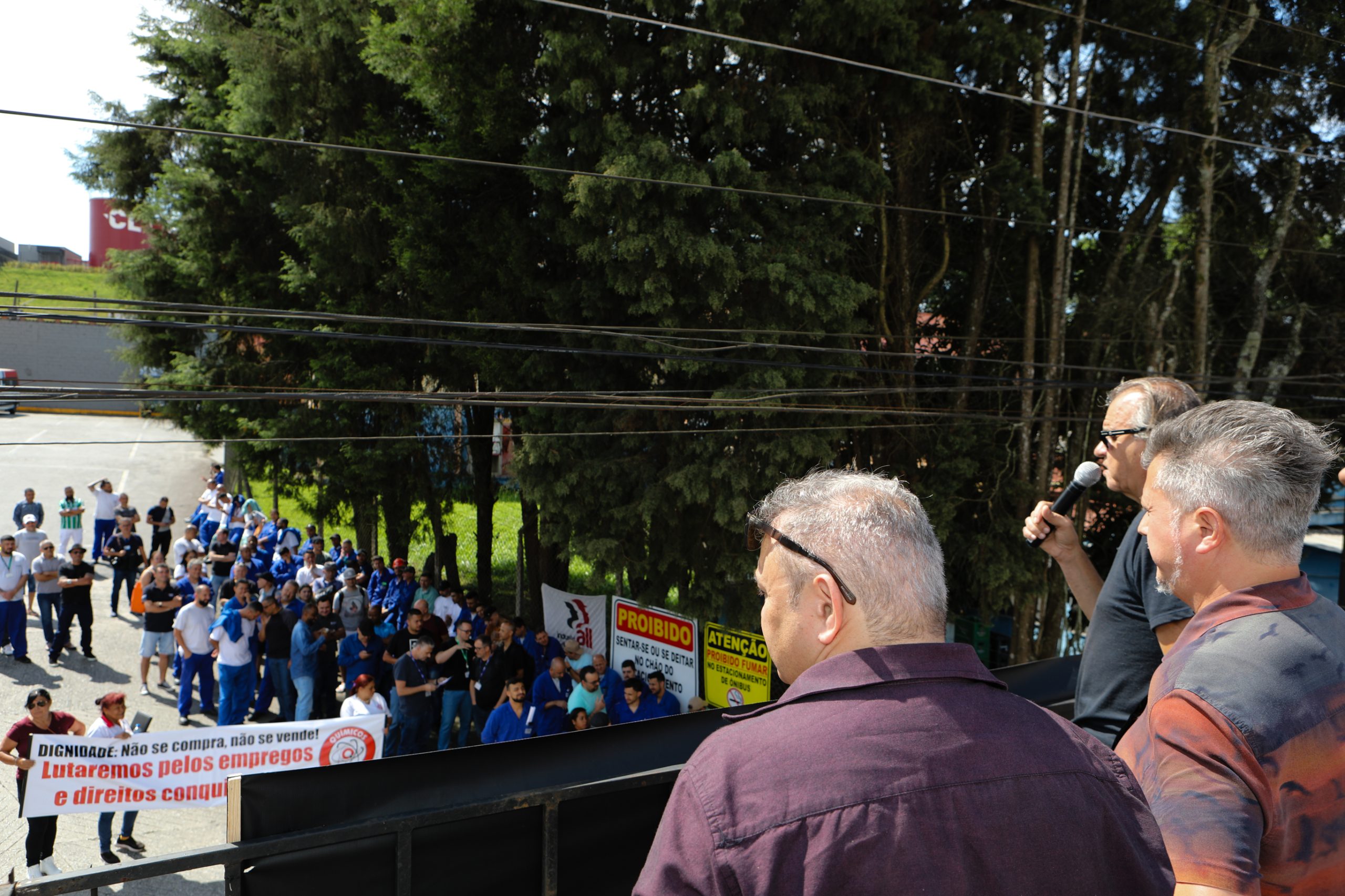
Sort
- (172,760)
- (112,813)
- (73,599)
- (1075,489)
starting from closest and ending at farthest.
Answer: (1075,489) → (172,760) → (112,813) → (73,599)

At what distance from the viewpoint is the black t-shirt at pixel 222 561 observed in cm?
1734

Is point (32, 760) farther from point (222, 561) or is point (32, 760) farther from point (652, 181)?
point (222, 561)

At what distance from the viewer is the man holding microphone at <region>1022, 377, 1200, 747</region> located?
8.45 ft

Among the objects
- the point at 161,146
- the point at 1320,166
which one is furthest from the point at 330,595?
the point at 1320,166

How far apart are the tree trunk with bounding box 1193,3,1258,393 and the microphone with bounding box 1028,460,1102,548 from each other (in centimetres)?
1114

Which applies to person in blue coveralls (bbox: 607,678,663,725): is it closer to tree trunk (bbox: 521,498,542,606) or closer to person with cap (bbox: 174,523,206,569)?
tree trunk (bbox: 521,498,542,606)

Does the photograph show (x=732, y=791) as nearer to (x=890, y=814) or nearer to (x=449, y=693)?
(x=890, y=814)

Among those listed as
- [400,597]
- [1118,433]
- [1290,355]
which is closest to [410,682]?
[400,597]

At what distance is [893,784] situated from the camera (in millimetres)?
1148

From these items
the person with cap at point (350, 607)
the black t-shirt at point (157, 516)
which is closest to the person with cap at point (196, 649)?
the person with cap at point (350, 607)

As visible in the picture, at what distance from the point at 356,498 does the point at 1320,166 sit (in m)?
17.2

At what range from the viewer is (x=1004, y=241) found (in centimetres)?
1473

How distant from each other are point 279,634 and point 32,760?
483 cm

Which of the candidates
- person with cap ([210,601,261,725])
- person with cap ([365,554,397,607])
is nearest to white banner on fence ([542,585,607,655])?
person with cap ([210,601,261,725])
